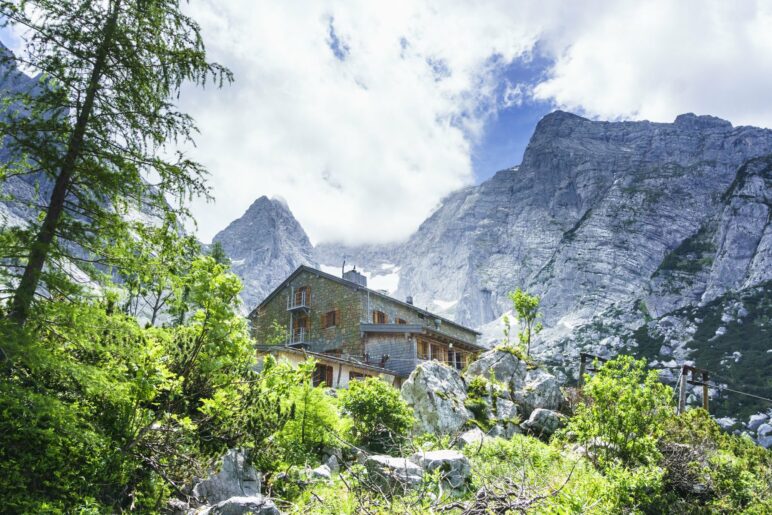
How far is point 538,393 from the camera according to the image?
21.5 m

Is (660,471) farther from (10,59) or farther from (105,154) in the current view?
(10,59)

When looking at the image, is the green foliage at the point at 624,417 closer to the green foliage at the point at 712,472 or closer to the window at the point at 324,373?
the green foliage at the point at 712,472

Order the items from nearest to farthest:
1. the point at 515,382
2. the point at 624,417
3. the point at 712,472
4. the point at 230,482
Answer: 1. the point at 230,482
2. the point at 624,417
3. the point at 712,472
4. the point at 515,382

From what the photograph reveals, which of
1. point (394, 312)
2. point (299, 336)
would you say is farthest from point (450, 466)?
point (299, 336)

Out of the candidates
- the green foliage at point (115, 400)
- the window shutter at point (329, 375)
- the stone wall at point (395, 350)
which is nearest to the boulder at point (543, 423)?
the window shutter at point (329, 375)

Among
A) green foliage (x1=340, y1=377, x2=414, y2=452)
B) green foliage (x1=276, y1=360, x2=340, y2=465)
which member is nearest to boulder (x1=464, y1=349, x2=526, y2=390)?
green foliage (x1=340, y1=377, x2=414, y2=452)

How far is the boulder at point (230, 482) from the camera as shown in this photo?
7492 millimetres

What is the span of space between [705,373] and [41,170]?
1023 inches

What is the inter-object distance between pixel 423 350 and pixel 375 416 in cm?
1946

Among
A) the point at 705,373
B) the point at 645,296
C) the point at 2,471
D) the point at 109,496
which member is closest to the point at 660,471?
the point at 705,373

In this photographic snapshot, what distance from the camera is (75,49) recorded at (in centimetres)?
670

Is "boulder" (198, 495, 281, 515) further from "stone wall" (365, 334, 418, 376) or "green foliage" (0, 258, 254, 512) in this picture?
"stone wall" (365, 334, 418, 376)

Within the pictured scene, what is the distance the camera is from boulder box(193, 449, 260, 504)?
24.6 feet

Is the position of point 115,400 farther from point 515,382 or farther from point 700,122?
point 700,122
